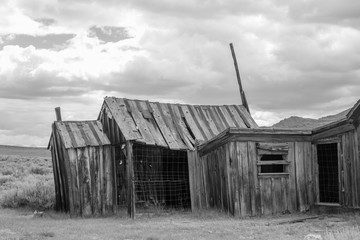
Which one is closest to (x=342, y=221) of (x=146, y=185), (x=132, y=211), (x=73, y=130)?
(x=132, y=211)

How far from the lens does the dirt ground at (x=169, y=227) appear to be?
12.4m

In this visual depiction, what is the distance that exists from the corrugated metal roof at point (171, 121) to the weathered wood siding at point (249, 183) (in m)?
1.13

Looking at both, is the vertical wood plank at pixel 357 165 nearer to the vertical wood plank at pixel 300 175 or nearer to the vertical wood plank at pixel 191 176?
the vertical wood plank at pixel 300 175

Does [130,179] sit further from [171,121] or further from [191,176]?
[171,121]

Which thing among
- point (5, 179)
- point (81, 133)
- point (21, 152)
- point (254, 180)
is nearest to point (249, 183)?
point (254, 180)

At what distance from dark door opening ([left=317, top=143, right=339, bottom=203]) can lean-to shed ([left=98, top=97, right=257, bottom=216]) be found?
4.11 metres

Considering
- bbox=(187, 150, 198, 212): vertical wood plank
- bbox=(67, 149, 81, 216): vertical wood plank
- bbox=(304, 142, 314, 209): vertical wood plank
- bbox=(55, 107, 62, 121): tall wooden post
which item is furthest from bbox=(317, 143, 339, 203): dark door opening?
bbox=(55, 107, 62, 121): tall wooden post

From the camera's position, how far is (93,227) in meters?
14.2

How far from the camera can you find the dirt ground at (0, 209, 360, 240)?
1238 centimetres

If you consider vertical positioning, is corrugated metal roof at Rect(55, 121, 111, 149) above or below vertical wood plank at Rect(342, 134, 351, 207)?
above

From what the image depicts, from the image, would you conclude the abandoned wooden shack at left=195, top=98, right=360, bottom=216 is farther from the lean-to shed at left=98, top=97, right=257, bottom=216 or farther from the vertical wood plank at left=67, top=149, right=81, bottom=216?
the vertical wood plank at left=67, top=149, right=81, bottom=216

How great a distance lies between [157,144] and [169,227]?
440 cm

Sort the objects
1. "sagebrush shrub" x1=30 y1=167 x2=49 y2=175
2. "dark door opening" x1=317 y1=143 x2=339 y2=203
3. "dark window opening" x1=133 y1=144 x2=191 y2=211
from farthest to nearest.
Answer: "sagebrush shrub" x1=30 y1=167 x2=49 y2=175 → "dark window opening" x1=133 y1=144 x2=191 y2=211 → "dark door opening" x1=317 y1=143 x2=339 y2=203

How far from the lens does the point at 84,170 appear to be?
17938mm
